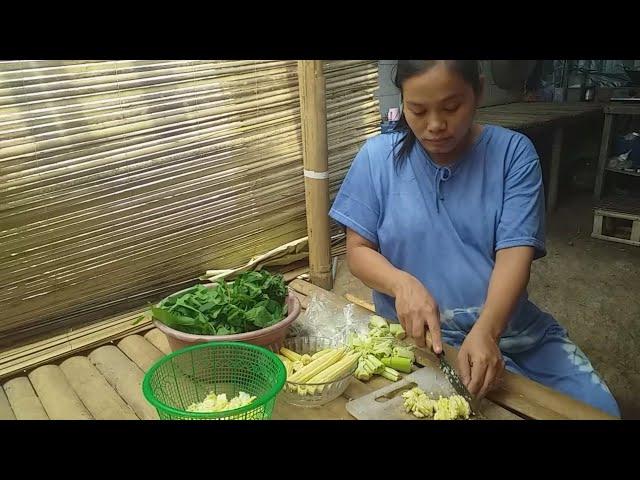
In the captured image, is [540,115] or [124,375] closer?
[124,375]

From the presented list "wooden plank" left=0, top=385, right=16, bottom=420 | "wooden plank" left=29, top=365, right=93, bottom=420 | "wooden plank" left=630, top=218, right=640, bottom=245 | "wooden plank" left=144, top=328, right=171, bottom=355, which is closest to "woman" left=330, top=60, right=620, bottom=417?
"wooden plank" left=144, top=328, right=171, bottom=355

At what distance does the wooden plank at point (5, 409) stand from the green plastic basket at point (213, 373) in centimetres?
34

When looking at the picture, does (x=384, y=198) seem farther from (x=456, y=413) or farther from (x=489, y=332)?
(x=456, y=413)

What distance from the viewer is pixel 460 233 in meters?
1.03

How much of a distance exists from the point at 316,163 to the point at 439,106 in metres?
0.67

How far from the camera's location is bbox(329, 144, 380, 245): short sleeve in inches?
43.2

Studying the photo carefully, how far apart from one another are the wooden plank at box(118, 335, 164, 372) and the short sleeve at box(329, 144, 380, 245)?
534 mm

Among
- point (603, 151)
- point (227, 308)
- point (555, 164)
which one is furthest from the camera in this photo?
point (555, 164)

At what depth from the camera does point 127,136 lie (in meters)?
1.41

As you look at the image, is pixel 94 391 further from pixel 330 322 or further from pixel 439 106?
pixel 439 106

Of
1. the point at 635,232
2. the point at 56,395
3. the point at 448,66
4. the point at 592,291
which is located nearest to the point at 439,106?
the point at 448,66

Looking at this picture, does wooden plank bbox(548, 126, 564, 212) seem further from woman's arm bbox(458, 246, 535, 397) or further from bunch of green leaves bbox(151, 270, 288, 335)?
bunch of green leaves bbox(151, 270, 288, 335)
